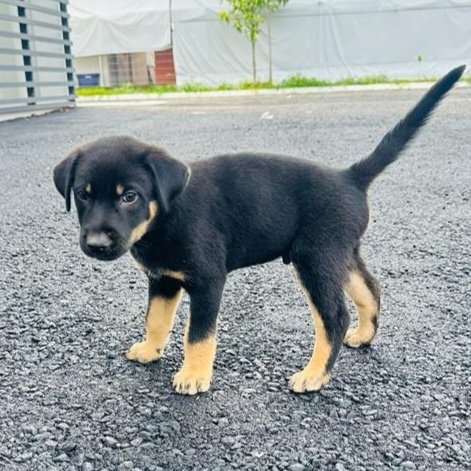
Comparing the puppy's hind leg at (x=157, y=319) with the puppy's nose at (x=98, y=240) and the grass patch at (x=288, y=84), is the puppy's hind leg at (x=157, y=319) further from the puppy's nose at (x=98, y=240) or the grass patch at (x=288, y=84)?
the grass patch at (x=288, y=84)

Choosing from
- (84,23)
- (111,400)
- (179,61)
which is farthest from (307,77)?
(111,400)

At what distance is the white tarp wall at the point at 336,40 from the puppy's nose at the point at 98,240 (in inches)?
760

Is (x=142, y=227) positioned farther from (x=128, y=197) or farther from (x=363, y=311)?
(x=363, y=311)

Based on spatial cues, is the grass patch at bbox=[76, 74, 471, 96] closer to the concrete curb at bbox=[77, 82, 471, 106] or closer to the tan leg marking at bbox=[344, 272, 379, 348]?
the concrete curb at bbox=[77, 82, 471, 106]

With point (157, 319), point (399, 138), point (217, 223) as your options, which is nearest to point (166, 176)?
point (217, 223)

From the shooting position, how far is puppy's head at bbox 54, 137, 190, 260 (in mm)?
2064

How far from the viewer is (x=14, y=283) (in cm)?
330

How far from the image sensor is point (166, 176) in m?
2.15

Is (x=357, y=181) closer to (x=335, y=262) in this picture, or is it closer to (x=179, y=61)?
(x=335, y=262)

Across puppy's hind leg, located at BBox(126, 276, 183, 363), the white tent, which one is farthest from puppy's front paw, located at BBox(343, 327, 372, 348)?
the white tent

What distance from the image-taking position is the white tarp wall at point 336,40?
20031mm

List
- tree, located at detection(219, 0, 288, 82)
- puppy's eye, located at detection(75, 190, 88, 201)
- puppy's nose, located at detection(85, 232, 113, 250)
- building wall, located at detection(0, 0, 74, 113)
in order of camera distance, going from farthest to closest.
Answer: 1. tree, located at detection(219, 0, 288, 82)
2. building wall, located at detection(0, 0, 74, 113)
3. puppy's eye, located at detection(75, 190, 88, 201)
4. puppy's nose, located at detection(85, 232, 113, 250)

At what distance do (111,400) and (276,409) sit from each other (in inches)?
22.4

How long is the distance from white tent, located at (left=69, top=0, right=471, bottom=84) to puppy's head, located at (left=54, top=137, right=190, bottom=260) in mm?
18990
